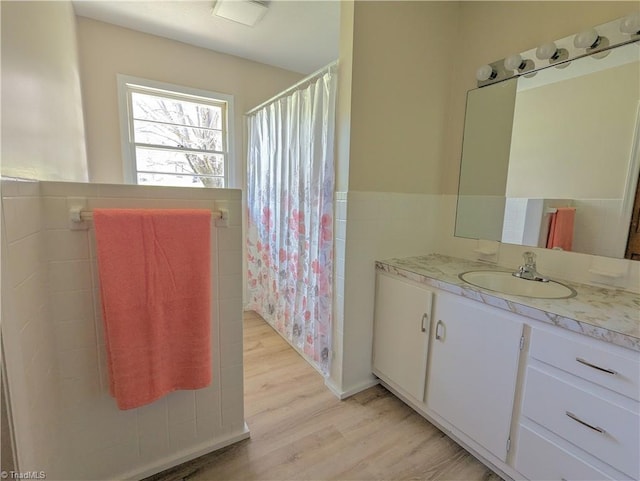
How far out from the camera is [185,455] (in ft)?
4.45

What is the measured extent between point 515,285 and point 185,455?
186 cm

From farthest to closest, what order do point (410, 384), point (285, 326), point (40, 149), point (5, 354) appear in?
point (285, 326) < point (410, 384) < point (40, 149) < point (5, 354)

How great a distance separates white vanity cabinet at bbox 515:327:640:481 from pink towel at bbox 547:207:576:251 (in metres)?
0.69

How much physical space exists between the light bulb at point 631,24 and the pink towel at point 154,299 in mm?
1926

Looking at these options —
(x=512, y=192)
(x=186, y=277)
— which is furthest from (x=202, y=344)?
(x=512, y=192)

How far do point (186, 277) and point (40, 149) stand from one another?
28.9 inches

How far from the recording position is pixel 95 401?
45.3 inches

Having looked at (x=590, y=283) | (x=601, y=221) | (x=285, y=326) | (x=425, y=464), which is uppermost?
(x=601, y=221)

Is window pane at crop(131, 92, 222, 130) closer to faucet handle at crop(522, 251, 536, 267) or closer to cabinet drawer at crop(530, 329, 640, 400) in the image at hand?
faucet handle at crop(522, 251, 536, 267)

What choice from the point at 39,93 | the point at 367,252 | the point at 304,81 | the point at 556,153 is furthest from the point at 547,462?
the point at 39,93

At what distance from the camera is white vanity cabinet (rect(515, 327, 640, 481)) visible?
0.91m

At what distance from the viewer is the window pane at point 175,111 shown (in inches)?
98.7

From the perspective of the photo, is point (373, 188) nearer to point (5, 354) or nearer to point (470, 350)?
point (470, 350)

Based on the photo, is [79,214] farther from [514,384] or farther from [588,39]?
[588,39]
